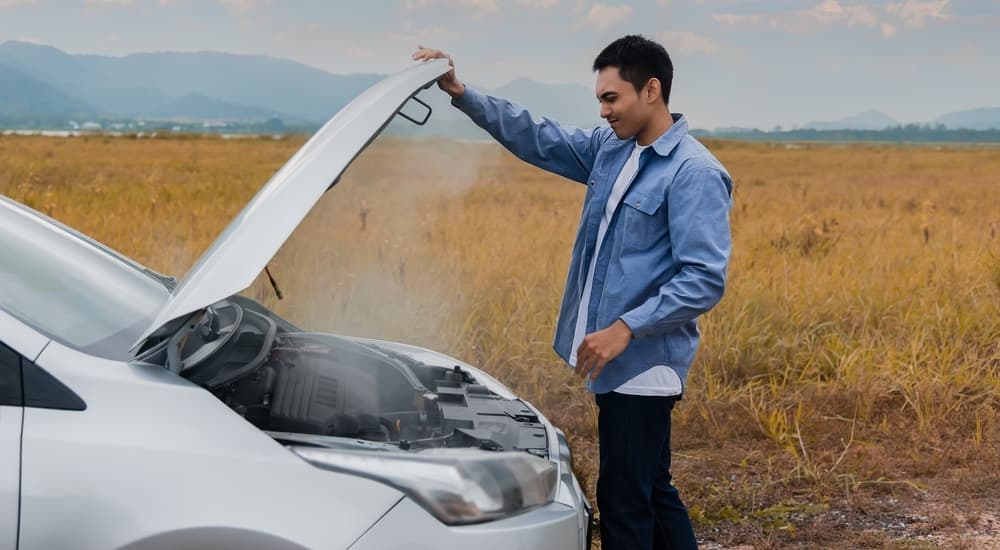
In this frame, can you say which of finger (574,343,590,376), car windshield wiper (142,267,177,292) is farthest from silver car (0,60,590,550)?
car windshield wiper (142,267,177,292)

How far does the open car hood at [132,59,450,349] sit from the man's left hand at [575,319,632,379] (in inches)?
30.3

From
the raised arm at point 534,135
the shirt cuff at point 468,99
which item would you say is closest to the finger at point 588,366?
A: the raised arm at point 534,135

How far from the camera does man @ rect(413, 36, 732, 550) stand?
9.27 feet

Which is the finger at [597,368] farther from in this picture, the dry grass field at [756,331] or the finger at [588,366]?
the dry grass field at [756,331]

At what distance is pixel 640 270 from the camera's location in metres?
Answer: 2.96

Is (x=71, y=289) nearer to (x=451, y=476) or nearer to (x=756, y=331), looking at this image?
(x=451, y=476)

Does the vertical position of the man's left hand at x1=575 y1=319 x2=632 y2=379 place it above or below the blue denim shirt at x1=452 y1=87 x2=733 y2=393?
below

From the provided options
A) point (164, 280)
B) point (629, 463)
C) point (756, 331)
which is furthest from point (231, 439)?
point (756, 331)

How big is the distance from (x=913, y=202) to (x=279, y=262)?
15.0m

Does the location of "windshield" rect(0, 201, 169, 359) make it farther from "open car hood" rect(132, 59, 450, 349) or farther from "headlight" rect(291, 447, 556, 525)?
"headlight" rect(291, 447, 556, 525)

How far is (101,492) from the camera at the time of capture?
205 centimetres

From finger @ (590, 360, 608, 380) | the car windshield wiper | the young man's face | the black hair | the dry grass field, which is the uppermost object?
the black hair

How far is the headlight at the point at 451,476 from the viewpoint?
7.12 feet

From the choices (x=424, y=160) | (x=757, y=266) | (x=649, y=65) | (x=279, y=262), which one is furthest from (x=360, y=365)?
(x=757, y=266)
